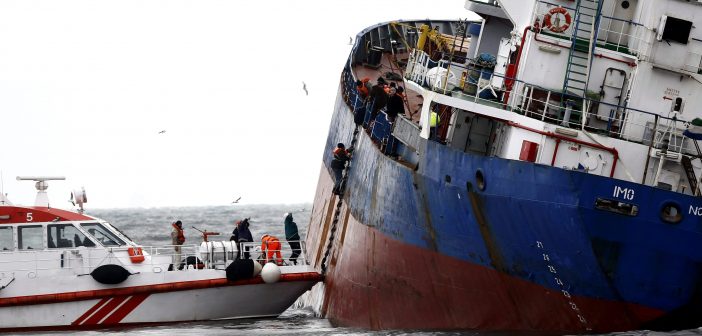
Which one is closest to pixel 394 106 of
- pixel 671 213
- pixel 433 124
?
pixel 433 124

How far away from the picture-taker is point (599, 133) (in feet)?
68.1

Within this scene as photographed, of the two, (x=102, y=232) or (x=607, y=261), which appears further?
(x=102, y=232)

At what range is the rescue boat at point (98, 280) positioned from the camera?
23391 mm

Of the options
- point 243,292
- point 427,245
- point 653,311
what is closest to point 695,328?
point 653,311

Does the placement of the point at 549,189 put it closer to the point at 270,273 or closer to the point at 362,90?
the point at 270,273

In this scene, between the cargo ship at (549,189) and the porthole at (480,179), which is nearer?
the cargo ship at (549,189)

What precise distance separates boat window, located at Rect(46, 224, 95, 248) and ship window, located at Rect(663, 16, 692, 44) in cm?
1072

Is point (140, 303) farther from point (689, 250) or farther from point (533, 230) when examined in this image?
point (689, 250)

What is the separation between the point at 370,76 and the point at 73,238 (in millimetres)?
13238

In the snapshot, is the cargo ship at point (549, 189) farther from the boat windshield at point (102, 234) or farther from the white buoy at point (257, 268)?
the boat windshield at point (102, 234)

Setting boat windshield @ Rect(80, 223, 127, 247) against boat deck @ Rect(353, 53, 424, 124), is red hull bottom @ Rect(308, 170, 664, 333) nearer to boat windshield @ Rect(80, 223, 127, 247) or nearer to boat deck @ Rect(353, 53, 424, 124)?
boat windshield @ Rect(80, 223, 127, 247)

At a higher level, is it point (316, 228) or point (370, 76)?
point (370, 76)

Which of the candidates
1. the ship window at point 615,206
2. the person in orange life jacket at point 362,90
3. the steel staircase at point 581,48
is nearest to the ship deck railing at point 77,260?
the person in orange life jacket at point 362,90

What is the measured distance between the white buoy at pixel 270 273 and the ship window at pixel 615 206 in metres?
7.09
